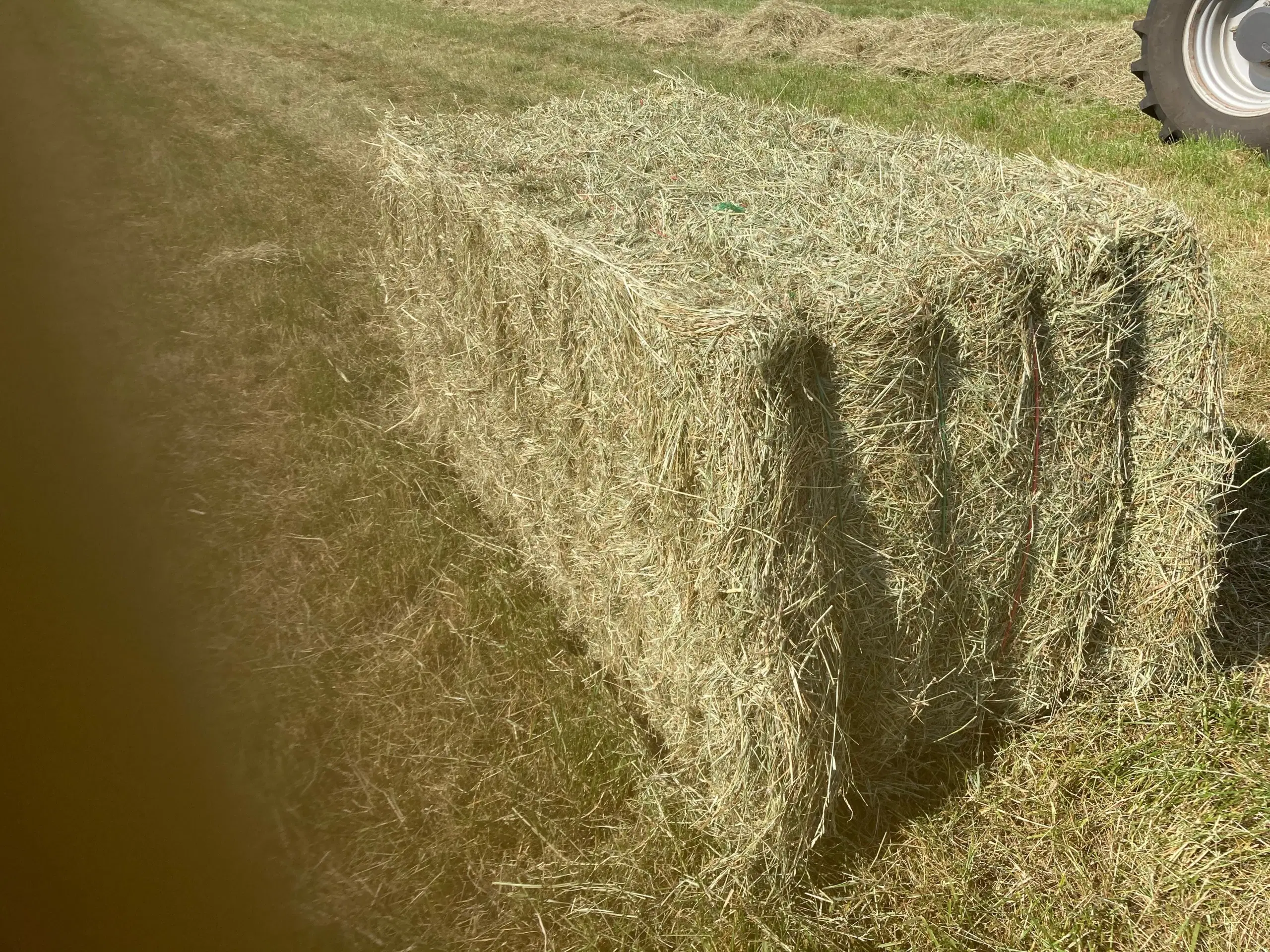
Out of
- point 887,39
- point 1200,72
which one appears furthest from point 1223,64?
point 887,39

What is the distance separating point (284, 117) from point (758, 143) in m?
6.35

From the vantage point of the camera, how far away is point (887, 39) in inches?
448

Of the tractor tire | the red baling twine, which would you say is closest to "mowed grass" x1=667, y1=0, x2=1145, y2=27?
the tractor tire

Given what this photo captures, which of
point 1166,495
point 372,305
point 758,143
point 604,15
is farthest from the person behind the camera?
point 604,15

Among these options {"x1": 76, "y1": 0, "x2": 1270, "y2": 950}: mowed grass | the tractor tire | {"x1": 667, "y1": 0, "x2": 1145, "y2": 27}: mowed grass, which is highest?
{"x1": 667, "y1": 0, "x2": 1145, "y2": 27}: mowed grass

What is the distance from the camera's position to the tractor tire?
6391mm

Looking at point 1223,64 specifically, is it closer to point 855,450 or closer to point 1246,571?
point 1246,571

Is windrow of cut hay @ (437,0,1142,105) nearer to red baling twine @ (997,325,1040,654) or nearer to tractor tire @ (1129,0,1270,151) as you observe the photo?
tractor tire @ (1129,0,1270,151)

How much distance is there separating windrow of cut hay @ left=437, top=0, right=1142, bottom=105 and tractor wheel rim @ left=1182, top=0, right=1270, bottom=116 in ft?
6.66

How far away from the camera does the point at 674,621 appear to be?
2.71m

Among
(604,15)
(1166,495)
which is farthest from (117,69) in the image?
(604,15)

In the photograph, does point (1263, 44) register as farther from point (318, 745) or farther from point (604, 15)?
point (604, 15)

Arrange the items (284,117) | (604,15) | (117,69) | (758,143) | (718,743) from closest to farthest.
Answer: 1. (718,743)
2. (758,143)
3. (117,69)
4. (284,117)
5. (604,15)

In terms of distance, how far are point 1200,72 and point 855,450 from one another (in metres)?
6.09
